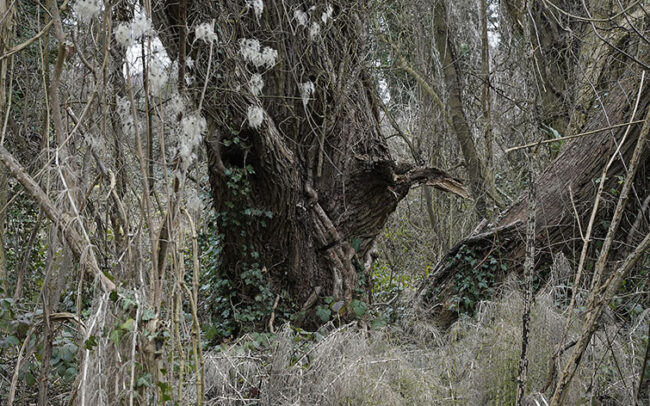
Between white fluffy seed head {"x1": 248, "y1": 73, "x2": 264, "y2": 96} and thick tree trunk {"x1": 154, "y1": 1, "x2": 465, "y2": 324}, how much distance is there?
14 centimetres

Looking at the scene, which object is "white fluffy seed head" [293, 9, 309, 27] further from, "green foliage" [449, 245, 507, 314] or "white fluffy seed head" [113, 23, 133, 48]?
"green foliage" [449, 245, 507, 314]

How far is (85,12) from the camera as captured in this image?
9.37ft

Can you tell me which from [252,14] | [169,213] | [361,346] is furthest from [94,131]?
[252,14]

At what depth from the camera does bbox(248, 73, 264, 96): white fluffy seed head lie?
499cm

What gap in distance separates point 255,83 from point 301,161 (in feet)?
2.74

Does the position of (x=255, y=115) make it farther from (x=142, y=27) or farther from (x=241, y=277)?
(x=142, y=27)

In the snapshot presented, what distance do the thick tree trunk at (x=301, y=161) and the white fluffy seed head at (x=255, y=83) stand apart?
0.14 meters

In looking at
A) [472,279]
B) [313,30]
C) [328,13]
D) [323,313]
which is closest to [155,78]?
[313,30]

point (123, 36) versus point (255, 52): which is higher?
point (255, 52)

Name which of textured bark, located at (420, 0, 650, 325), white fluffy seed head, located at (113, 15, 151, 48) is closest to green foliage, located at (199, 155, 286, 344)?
textured bark, located at (420, 0, 650, 325)

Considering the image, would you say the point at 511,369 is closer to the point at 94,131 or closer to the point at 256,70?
the point at 94,131

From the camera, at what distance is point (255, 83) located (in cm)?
507


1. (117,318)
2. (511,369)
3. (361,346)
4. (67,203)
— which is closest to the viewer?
(117,318)

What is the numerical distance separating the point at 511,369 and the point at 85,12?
9.88 feet
